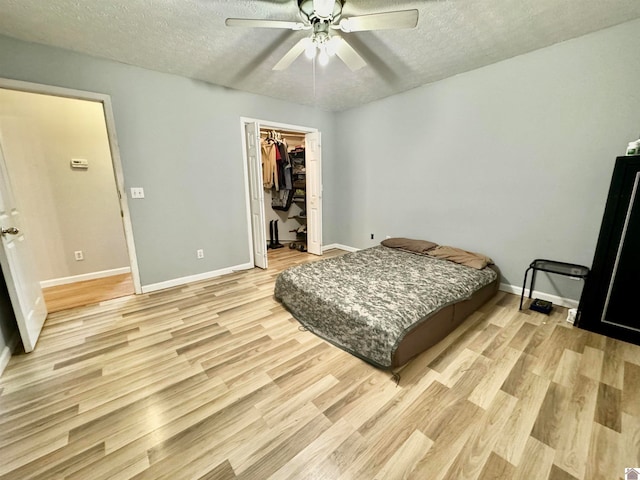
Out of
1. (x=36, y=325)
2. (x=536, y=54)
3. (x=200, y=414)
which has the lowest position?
(x=200, y=414)

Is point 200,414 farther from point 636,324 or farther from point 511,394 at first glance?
point 636,324

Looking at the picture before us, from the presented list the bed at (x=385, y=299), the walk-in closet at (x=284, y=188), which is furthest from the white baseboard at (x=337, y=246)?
the bed at (x=385, y=299)

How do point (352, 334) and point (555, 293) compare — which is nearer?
point (352, 334)

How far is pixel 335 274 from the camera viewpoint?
252cm

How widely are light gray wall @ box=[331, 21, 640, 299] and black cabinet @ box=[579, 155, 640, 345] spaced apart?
0.39m

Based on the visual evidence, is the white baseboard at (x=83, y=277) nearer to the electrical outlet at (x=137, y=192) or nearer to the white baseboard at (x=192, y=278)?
the white baseboard at (x=192, y=278)

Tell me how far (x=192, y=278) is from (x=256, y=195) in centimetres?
142

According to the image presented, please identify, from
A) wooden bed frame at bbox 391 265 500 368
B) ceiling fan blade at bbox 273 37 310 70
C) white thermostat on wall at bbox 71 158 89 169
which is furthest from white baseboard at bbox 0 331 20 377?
ceiling fan blade at bbox 273 37 310 70

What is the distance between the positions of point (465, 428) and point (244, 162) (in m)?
3.56

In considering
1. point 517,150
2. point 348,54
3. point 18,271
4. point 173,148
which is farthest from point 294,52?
point 18,271

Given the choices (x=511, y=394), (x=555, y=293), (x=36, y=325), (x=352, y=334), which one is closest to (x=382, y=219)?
(x=555, y=293)

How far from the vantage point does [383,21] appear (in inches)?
61.8

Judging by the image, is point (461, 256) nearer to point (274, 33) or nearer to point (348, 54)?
point (348, 54)

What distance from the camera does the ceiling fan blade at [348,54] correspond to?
1.84m
